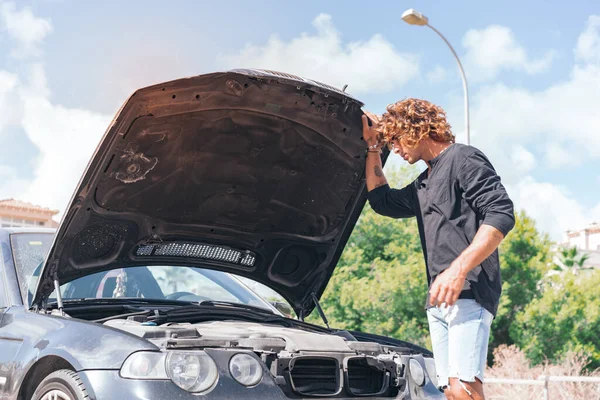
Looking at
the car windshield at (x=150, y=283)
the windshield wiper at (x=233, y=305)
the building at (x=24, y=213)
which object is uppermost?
the building at (x=24, y=213)

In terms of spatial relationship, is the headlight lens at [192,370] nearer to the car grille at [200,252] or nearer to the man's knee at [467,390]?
the man's knee at [467,390]

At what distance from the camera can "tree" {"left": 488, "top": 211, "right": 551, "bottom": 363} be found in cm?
2725

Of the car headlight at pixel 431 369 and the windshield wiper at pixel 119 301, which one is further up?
the windshield wiper at pixel 119 301

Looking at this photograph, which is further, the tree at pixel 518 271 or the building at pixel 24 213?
the building at pixel 24 213

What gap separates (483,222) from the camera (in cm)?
325

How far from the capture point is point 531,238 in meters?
27.9

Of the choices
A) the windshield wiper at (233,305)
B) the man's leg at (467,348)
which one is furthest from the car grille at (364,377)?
the windshield wiper at (233,305)

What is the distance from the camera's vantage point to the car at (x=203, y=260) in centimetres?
350

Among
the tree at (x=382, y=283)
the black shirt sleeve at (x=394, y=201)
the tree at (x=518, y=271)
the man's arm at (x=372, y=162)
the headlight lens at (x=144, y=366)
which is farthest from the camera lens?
the tree at (x=518, y=271)

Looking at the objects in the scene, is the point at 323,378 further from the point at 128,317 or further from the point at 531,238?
the point at 531,238

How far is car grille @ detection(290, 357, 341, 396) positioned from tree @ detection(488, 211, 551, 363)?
79.3 feet

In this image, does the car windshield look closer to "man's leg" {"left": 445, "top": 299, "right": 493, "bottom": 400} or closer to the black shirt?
the black shirt

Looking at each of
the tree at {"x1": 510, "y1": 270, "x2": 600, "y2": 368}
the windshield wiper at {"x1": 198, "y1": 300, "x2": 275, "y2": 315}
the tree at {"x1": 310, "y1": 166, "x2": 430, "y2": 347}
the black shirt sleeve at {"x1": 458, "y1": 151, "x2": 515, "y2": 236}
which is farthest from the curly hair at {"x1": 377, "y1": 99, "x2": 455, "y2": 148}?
the tree at {"x1": 510, "y1": 270, "x2": 600, "y2": 368}

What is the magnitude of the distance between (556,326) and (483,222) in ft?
83.0
